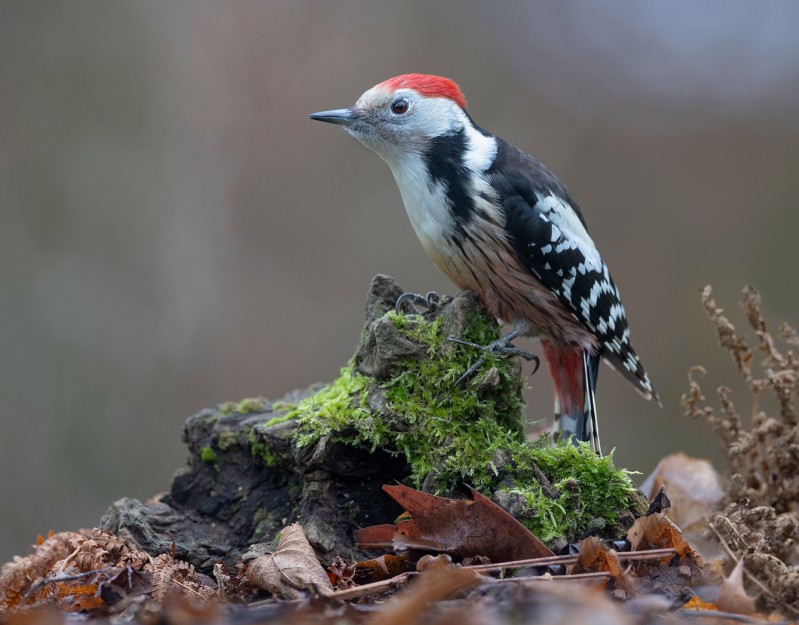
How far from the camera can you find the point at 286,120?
783 cm

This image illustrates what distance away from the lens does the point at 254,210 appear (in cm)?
789

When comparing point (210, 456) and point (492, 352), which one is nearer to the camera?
point (492, 352)

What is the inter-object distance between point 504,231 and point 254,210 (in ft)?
15.9

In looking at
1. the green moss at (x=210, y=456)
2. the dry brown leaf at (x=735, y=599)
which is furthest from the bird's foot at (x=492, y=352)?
the dry brown leaf at (x=735, y=599)

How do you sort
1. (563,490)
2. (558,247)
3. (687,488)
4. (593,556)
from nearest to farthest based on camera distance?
1. (593,556)
2. (563,490)
3. (687,488)
4. (558,247)

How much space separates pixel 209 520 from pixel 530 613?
1630 millimetres

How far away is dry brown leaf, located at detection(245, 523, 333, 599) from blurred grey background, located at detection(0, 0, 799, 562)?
205 inches

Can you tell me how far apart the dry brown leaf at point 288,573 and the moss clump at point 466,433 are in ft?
1.62

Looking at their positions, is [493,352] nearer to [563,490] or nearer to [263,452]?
[563,490]

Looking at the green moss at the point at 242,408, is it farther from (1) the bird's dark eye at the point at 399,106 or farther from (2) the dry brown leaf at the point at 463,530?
(1) the bird's dark eye at the point at 399,106

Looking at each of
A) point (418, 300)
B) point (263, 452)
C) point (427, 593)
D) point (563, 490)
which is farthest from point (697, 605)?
point (418, 300)

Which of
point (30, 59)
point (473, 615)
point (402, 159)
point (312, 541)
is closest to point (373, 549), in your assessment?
point (312, 541)

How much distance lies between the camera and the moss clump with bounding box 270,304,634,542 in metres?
2.43

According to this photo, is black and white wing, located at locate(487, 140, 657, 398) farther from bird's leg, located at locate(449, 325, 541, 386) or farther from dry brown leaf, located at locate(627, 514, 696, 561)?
dry brown leaf, located at locate(627, 514, 696, 561)
